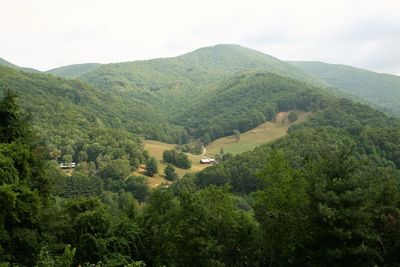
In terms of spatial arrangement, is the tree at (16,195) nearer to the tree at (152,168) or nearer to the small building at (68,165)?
the tree at (152,168)

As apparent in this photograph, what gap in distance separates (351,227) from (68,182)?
10513 cm

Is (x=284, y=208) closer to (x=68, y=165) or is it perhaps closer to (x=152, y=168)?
(x=152, y=168)

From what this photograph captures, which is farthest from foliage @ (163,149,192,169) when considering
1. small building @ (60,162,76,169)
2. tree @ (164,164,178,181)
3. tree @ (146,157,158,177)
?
small building @ (60,162,76,169)

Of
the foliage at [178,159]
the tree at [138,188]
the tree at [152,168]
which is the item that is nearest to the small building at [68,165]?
the tree at [152,168]

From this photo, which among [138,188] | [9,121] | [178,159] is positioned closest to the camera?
[9,121]

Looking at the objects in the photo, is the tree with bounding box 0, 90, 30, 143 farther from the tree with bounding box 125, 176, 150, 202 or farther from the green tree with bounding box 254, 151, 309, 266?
the tree with bounding box 125, 176, 150, 202

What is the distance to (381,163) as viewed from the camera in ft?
450

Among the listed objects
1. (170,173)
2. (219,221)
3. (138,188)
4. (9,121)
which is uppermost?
(9,121)

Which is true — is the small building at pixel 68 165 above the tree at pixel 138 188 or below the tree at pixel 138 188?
above

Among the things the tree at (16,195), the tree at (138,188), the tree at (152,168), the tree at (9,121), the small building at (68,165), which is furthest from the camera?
the tree at (152,168)

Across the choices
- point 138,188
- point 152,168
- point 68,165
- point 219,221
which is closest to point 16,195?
point 219,221

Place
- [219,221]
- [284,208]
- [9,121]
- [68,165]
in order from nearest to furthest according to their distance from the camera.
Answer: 1. [284,208]
2. [219,221]
3. [9,121]
4. [68,165]

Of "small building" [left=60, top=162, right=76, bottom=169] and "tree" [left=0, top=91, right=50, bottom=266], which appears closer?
"tree" [left=0, top=91, right=50, bottom=266]

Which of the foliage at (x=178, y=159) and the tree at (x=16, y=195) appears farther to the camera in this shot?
the foliage at (x=178, y=159)
